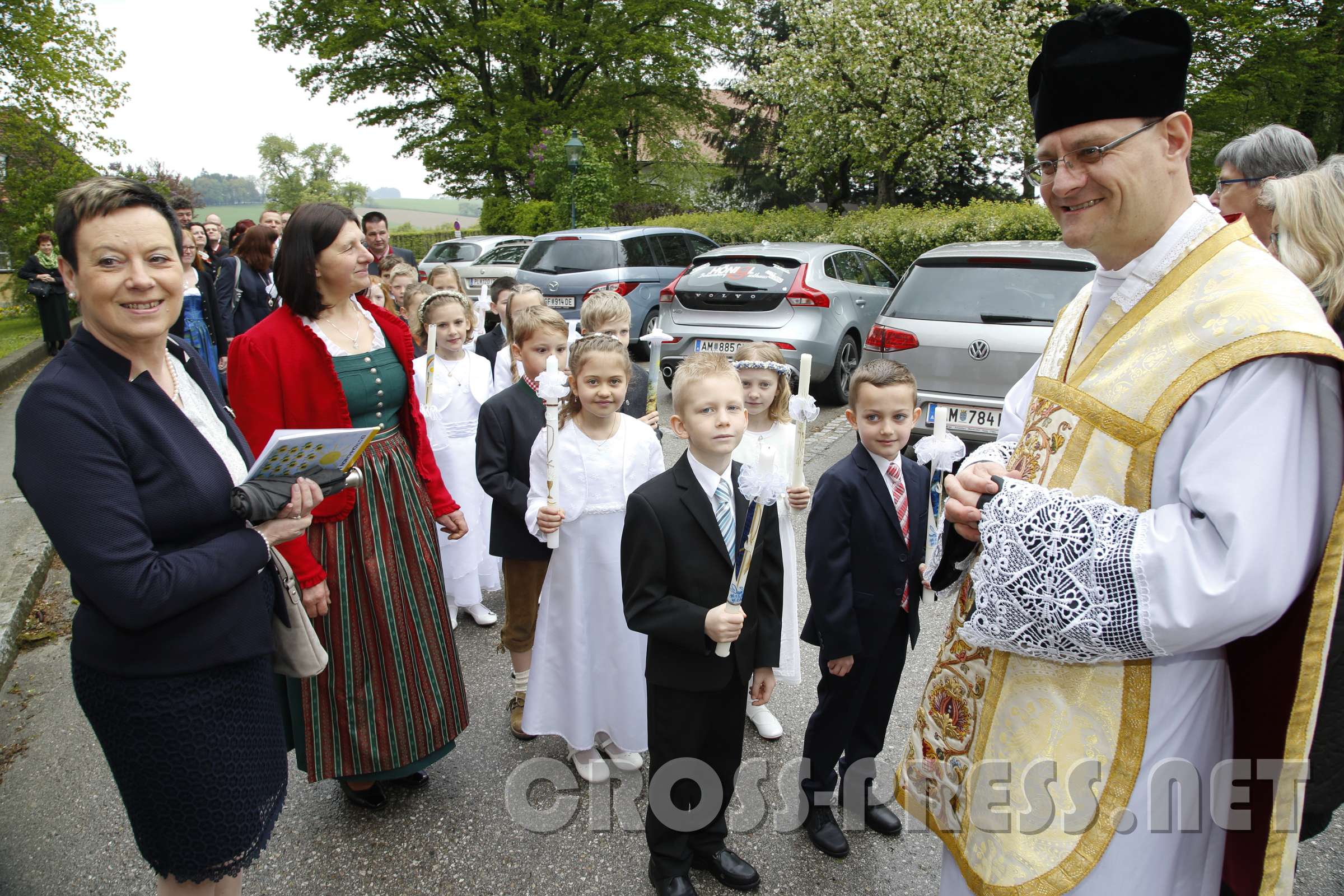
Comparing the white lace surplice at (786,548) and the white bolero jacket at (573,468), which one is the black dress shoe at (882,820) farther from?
the white bolero jacket at (573,468)

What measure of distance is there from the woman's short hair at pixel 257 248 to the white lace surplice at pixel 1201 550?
6.32 meters

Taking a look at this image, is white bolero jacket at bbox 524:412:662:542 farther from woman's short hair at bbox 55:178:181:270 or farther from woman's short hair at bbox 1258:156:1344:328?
woman's short hair at bbox 1258:156:1344:328

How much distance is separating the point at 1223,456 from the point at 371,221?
6962mm

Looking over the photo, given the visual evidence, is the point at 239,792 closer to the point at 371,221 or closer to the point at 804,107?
the point at 371,221

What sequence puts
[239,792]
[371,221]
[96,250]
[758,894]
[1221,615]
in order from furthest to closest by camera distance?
[371,221]
[758,894]
[239,792]
[96,250]
[1221,615]

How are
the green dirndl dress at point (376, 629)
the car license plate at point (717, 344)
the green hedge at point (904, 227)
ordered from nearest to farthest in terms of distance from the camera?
the green dirndl dress at point (376, 629) → the car license plate at point (717, 344) → the green hedge at point (904, 227)

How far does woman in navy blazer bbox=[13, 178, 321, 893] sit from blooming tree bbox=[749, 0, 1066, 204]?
18224 millimetres

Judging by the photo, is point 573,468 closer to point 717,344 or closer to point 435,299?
point 435,299

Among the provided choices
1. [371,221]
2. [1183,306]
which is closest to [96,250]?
[1183,306]

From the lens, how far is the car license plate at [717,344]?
808 cm

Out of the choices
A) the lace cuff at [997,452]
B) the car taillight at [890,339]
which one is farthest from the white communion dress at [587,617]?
the car taillight at [890,339]

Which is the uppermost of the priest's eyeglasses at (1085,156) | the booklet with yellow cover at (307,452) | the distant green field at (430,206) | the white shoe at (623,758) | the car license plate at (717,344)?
the distant green field at (430,206)

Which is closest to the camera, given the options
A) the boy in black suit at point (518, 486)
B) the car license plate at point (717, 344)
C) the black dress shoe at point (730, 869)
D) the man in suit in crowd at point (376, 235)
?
the black dress shoe at point (730, 869)

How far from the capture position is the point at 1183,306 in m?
1.38
